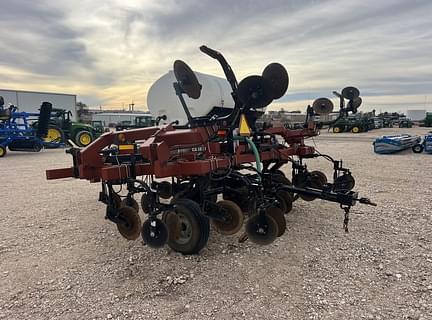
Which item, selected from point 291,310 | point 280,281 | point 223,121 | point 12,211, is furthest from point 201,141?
point 12,211

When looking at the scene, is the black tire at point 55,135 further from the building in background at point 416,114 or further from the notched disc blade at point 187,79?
the building in background at point 416,114

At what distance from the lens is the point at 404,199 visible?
17.7ft

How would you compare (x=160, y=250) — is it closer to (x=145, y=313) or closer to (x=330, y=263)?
(x=145, y=313)

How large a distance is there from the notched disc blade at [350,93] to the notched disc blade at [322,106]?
0.27 metres

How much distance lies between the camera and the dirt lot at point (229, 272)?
8.02ft

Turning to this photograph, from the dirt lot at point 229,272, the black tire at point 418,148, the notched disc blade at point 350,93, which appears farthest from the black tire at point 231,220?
the black tire at point 418,148

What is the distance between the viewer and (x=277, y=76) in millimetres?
3947

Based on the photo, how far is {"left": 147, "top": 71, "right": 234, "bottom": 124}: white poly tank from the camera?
5066 mm

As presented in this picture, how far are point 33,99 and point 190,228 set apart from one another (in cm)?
3181

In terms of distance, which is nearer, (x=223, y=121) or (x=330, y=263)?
(x=330, y=263)

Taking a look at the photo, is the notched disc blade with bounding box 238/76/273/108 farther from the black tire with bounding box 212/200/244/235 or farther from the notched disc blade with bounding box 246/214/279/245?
the notched disc blade with bounding box 246/214/279/245

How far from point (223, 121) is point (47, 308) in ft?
7.21

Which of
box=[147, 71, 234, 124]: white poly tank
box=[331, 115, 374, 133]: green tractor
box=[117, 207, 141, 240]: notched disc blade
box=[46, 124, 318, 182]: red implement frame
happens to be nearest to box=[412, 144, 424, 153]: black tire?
box=[147, 71, 234, 124]: white poly tank

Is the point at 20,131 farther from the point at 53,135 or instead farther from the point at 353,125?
the point at 353,125
